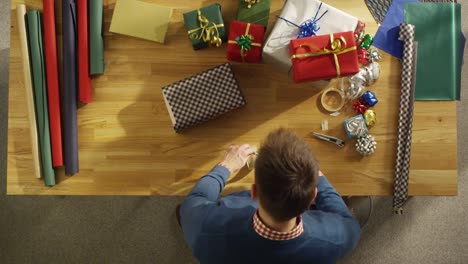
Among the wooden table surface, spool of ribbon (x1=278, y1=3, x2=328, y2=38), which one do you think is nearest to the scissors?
the wooden table surface

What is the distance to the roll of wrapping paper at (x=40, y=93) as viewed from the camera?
1.52m

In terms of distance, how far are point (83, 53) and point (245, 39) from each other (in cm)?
60

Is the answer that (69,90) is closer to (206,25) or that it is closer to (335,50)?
(206,25)

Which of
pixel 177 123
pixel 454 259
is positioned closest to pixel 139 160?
pixel 177 123

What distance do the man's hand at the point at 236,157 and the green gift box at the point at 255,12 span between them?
46 centimetres

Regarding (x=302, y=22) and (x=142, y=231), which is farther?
(x=142, y=231)

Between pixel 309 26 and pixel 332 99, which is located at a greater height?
pixel 309 26

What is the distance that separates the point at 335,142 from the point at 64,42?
1.06m

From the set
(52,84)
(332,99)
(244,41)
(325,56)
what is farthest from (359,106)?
(52,84)

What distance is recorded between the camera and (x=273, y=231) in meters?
1.14

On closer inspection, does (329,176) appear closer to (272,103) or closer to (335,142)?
(335,142)

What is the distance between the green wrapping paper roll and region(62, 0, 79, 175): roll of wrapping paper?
49.1 inches

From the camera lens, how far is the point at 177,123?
150cm

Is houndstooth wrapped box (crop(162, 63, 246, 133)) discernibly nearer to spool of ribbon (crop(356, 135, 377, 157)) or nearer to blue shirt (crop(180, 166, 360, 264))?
blue shirt (crop(180, 166, 360, 264))
